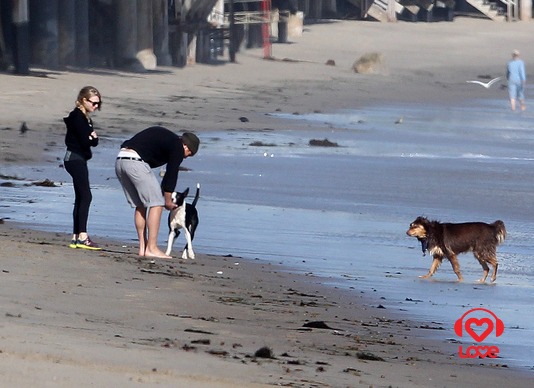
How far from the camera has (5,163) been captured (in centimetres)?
1655

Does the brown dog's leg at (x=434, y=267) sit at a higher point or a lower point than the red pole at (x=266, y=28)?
lower

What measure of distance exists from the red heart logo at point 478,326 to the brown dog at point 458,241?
2092mm

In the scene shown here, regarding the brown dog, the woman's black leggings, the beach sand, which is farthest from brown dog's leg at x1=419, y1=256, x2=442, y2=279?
the woman's black leggings

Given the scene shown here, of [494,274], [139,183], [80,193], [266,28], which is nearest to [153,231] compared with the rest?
Result: [139,183]

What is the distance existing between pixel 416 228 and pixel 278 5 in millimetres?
38188

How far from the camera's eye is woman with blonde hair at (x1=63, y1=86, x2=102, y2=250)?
35.4 ft

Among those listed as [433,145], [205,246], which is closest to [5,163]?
[205,246]

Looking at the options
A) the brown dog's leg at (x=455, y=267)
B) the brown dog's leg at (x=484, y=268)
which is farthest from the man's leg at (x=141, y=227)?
the brown dog's leg at (x=484, y=268)

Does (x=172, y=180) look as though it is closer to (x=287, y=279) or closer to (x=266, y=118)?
(x=287, y=279)

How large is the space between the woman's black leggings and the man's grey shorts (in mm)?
320

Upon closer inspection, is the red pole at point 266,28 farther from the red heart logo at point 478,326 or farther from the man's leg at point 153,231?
the red heart logo at point 478,326

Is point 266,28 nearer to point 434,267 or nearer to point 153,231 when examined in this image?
point 434,267

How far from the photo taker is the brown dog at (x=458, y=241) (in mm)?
11492

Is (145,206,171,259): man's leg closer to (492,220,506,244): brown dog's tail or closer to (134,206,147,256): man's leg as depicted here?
(134,206,147,256): man's leg
